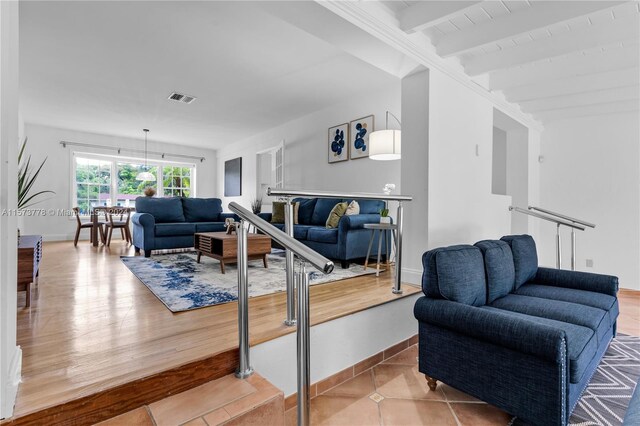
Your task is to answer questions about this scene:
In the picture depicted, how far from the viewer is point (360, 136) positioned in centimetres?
477

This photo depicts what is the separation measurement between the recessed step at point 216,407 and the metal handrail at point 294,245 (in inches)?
25.8

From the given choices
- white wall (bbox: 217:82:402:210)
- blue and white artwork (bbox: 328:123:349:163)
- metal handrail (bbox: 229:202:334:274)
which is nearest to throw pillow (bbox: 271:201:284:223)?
white wall (bbox: 217:82:402:210)

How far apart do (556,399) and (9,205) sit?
2.25 metres

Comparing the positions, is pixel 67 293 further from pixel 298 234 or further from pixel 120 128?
pixel 120 128

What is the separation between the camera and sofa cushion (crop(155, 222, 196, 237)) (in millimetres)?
4493

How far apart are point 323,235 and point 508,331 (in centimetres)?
243

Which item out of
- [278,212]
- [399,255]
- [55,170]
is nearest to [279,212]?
[278,212]

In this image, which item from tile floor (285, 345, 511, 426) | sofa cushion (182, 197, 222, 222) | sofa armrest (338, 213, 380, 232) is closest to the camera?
tile floor (285, 345, 511, 426)

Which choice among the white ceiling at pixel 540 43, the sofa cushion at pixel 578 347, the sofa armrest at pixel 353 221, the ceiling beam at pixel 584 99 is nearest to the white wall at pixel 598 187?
the white ceiling at pixel 540 43

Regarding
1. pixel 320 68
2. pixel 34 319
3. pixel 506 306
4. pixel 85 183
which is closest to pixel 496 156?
pixel 320 68

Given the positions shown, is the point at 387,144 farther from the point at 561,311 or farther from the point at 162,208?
the point at 162,208

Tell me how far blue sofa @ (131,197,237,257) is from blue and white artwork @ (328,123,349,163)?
214 cm

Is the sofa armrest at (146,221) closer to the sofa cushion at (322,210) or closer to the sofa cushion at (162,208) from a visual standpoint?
the sofa cushion at (162,208)

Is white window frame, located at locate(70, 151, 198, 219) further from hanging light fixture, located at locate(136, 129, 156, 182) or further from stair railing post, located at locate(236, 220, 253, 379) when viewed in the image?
stair railing post, located at locate(236, 220, 253, 379)
